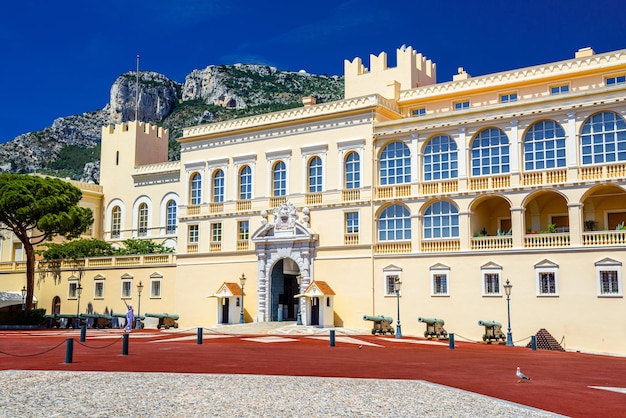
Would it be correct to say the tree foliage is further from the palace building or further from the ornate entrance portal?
the ornate entrance portal

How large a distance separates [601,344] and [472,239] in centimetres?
800

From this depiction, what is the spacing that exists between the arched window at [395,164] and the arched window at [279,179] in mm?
6522

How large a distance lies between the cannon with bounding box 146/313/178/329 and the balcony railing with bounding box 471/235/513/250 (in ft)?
65.8

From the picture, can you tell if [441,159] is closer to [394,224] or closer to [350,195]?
[394,224]

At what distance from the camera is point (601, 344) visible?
3359 centimetres

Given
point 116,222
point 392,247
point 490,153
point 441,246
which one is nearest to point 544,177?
point 490,153

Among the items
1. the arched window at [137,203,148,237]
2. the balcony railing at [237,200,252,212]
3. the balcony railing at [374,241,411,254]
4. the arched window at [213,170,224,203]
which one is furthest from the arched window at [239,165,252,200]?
the arched window at [137,203,148,237]

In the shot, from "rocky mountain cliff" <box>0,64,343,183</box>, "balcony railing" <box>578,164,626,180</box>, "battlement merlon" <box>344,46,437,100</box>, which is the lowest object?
"balcony railing" <box>578,164,626,180</box>

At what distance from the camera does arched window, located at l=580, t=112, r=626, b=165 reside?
34594mm

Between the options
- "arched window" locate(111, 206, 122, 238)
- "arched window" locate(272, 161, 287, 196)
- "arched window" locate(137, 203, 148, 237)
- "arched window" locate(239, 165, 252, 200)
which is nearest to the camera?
"arched window" locate(272, 161, 287, 196)

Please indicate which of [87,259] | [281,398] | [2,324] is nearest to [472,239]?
[281,398]

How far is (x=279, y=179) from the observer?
1795 inches

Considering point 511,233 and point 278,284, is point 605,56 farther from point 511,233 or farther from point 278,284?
point 278,284

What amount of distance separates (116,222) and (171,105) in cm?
6517
